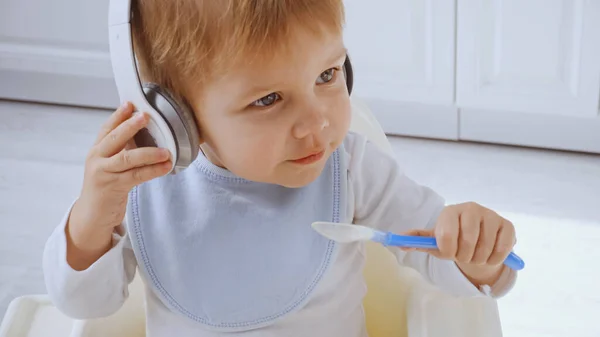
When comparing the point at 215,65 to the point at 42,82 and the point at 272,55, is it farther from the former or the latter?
the point at 42,82

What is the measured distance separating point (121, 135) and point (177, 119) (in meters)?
0.05

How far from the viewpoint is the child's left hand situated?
2.39 feet

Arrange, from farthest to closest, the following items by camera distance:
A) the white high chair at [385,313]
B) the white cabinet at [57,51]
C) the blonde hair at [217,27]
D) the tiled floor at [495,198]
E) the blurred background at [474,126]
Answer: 1. the white cabinet at [57,51]
2. the blurred background at [474,126]
3. the tiled floor at [495,198]
4. the white high chair at [385,313]
5. the blonde hair at [217,27]

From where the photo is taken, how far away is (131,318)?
3.03ft

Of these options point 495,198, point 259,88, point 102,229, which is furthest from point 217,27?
point 495,198

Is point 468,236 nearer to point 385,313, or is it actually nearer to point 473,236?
point 473,236

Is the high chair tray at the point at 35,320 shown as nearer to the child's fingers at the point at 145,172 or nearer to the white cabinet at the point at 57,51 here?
the child's fingers at the point at 145,172

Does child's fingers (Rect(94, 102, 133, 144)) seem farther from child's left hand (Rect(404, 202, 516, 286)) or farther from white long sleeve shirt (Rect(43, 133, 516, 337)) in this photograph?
child's left hand (Rect(404, 202, 516, 286))

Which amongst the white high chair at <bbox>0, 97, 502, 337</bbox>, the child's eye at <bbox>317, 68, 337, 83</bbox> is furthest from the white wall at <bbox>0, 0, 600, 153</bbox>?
the child's eye at <bbox>317, 68, 337, 83</bbox>

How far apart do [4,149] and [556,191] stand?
1131 mm

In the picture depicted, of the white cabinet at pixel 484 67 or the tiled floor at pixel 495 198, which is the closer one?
the tiled floor at pixel 495 198

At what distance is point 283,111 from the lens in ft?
2.40

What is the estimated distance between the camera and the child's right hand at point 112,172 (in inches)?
28.9

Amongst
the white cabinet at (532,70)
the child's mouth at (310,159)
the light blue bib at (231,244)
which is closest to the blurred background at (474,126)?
the white cabinet at (532,70)
